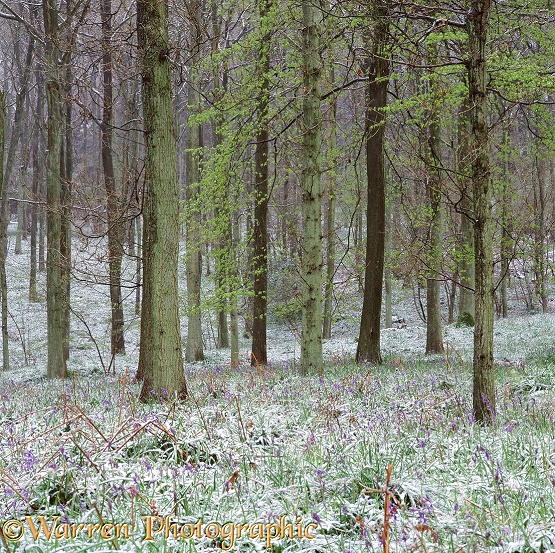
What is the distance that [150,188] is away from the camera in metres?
7.21

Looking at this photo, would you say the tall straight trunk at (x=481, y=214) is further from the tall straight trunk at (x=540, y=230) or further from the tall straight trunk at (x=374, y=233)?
the tall straight trunk at (x=540, y=230)

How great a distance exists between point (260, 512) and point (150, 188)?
16.2ft

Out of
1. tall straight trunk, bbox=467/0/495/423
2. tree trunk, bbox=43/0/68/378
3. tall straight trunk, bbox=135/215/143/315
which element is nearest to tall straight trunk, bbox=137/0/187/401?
tall straight trunk, bbox=135/215/143/315

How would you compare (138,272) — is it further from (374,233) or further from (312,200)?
(374,233)

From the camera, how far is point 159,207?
7172mm

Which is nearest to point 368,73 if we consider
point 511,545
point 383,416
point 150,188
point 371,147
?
point 371,147

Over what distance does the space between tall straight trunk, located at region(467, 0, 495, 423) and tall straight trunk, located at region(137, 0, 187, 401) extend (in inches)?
147

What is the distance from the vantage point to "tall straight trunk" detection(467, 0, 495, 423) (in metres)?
5.29

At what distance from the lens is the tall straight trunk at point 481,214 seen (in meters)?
5.29

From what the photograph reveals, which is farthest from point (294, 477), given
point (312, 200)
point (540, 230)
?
point (540, 230)

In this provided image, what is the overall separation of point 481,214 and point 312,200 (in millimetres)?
4967

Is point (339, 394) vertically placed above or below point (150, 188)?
below

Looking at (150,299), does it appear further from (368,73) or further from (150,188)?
(368,73)

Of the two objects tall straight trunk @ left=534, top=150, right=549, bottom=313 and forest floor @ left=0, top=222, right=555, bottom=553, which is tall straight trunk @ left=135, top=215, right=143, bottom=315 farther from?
tall straight trunk @ left=534, top=150, right=549, bottom=313
